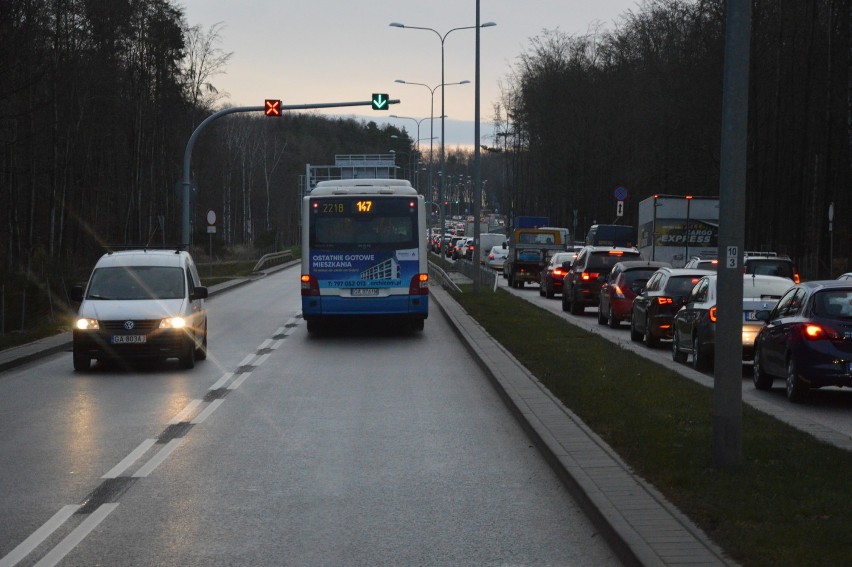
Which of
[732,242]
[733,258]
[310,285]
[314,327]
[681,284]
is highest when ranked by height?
[732,242]

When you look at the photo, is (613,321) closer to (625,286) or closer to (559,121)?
(625,286)

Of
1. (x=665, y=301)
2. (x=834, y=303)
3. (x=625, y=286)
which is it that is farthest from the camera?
(x=625, y=286)

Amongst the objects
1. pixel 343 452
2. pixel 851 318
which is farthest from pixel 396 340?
pixel 343 452

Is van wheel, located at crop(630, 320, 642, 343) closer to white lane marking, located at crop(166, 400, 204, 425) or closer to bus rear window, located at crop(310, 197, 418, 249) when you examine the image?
bus rear window, located at crop(310, 197, 418, 249)

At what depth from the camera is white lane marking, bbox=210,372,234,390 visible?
637 inches

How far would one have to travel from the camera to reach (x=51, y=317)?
28703mm

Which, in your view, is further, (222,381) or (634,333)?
(634,333)

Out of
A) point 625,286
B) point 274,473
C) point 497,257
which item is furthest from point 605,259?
point 497,257

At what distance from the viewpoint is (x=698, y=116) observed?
5916cm

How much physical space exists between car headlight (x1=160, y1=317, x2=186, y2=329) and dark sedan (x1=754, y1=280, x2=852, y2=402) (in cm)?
815

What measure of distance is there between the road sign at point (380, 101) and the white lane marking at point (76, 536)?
27260mm

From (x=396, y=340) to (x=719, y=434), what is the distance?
15623mm

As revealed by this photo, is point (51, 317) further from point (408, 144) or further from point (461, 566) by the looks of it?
point (408, 144)

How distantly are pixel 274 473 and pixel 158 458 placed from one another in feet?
4.03
